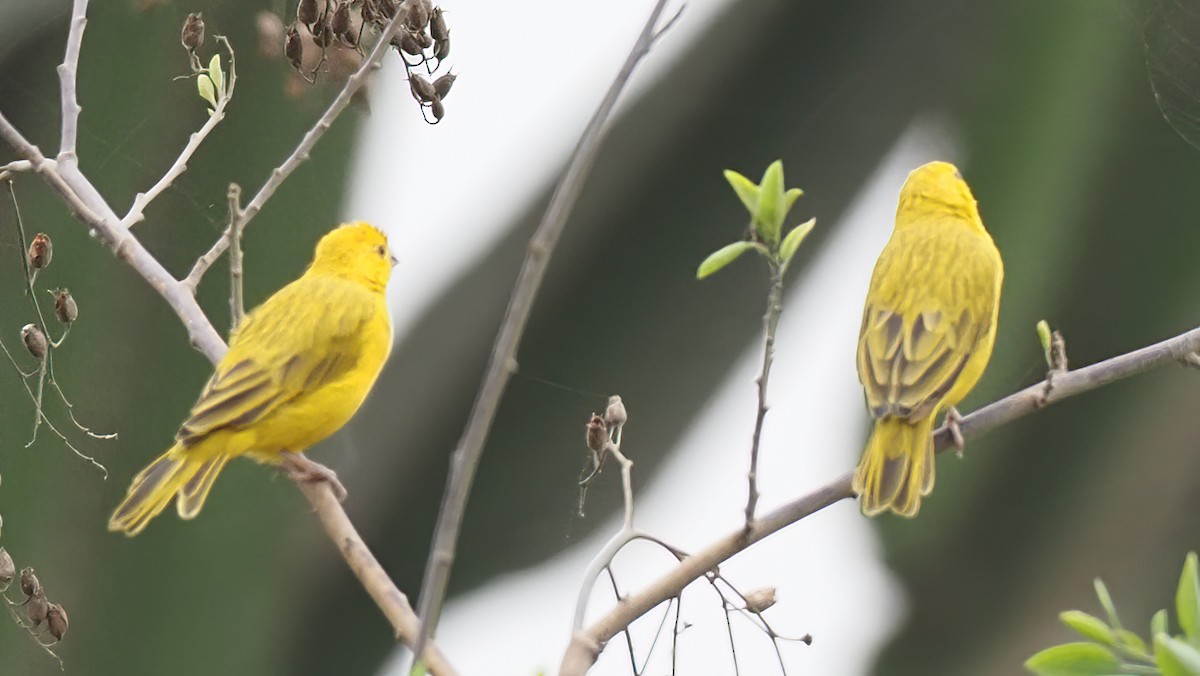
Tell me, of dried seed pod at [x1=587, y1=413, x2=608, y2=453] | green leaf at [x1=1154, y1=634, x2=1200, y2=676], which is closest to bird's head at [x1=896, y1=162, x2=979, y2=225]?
dried seed pod at [x1=587, y1=413, x2=608, y2=453]

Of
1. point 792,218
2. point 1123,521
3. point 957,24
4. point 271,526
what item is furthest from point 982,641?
point 271,526

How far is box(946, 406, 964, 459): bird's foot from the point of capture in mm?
2369

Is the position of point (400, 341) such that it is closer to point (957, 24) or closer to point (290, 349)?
point (290, 349)

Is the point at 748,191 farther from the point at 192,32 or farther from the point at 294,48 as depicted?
the point at 192,32

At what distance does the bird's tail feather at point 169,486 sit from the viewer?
1.98 m

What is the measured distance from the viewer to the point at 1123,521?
2977mm

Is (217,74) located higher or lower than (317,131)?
higher

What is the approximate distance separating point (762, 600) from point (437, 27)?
1.02 metres

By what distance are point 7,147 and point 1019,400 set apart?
6.95ft

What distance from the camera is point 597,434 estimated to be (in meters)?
1.87

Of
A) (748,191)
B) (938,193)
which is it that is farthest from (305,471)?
(938,193)

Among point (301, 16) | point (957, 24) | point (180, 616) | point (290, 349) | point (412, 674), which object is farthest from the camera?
point (957, 24)

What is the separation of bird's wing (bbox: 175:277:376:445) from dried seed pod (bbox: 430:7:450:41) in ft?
1.86

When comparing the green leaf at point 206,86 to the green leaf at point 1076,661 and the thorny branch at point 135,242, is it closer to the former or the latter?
the thorny branch at point 135,242
